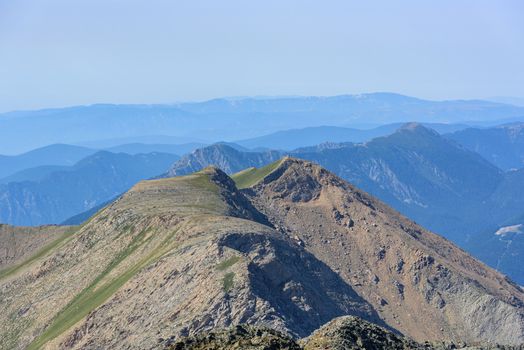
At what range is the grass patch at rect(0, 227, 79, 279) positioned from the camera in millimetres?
137250

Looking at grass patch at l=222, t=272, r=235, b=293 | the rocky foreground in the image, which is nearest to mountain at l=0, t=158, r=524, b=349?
grass patch at l=222, t=272, r=235, b=293

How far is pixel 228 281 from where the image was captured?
89750 mm

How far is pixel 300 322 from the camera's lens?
299ft

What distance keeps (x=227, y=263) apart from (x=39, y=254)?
58.1 metres

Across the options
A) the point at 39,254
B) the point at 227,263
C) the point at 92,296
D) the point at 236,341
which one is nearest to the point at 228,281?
the point at 227,263

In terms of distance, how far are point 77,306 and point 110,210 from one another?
1034 inches

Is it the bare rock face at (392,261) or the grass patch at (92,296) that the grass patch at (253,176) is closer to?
the bare rock face at (392,261)

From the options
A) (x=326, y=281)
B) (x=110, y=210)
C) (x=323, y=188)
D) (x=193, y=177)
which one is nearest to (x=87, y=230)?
(x=110, y=210)

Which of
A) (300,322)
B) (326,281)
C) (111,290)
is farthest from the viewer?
(326,281)

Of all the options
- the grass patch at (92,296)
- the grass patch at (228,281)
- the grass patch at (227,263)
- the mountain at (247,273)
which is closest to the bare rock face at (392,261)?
the mountain at (247,273)

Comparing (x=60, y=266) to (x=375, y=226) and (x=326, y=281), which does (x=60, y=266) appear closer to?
(x=326, y=281)

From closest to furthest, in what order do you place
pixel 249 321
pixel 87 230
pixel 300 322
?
1. pixel 249 321
2. pixel 300 322
3. pixel 87 230

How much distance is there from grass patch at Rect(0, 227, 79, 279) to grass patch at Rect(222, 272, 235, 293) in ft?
165

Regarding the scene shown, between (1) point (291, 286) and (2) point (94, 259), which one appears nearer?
Result: (1) point (291, 286)
